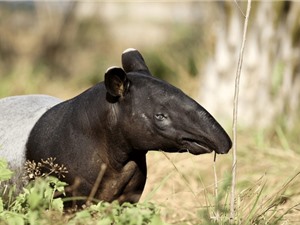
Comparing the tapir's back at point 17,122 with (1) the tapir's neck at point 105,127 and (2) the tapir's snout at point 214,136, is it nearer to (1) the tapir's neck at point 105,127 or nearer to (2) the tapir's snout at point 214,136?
(1) the tapir's neck at point 105,127

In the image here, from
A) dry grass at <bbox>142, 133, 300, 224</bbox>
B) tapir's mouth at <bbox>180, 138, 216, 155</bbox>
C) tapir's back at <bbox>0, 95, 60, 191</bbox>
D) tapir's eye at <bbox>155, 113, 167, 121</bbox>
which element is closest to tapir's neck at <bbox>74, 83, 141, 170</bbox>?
tapir's eye at <bbox>155, 113, 167, 121</bbox>

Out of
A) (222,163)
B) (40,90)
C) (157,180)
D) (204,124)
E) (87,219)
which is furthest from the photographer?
(40,90)

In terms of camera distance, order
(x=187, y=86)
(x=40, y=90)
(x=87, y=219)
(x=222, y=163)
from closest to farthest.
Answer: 1. (x=87, y=219)
2. (x=222, y=163)
3. (x=187, y=86)
4. (x=40, y=90)

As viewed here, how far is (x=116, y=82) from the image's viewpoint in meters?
4.19

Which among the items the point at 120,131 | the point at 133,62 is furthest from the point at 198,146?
the point at 133,62

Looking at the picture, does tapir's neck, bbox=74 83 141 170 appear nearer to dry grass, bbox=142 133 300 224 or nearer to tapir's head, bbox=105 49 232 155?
tapir's head, bbox=105 49 232 155

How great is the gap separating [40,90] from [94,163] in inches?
238

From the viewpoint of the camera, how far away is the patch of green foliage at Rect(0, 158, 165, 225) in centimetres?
349

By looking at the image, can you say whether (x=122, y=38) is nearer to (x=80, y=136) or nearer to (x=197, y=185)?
(x=197, y=185)

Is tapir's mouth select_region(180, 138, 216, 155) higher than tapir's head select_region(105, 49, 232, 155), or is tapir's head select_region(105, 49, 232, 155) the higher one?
tapir's head select_region(105, 49, 232, 155)

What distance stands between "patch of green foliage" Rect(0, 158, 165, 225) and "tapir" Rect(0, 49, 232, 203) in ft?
1.24

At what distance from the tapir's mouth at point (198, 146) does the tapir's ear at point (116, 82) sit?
0.44 m

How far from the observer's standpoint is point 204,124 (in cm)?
402

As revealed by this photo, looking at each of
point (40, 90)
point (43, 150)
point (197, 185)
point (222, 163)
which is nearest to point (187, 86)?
point (40, 90)
